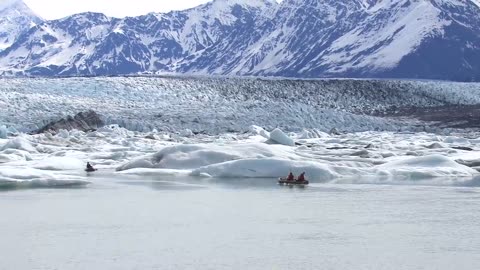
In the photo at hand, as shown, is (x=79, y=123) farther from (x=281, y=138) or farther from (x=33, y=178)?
(x=33, y=178)

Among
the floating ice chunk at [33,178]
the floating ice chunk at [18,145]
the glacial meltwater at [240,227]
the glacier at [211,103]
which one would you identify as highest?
the glacier at [211,103]

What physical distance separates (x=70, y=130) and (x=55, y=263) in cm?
4507

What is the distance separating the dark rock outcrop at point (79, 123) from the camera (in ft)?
192

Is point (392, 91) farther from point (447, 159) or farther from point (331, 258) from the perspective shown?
point (331, 258)

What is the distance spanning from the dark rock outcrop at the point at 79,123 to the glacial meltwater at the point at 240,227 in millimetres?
32295

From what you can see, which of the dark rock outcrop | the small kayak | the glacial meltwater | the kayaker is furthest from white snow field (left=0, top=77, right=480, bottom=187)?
the glacial meltwater

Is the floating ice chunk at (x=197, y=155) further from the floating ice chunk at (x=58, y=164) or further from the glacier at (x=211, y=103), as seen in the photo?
the glacier at (x=211, y=103)

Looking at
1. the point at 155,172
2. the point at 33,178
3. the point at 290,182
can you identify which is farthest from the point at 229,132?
the point at 33,178

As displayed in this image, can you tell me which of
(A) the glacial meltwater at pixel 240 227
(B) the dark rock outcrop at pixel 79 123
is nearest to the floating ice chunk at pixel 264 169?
(A) the glacial meltwater at pixel 240 227

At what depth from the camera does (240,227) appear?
60.3 ft

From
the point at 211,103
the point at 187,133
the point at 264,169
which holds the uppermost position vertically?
the point at 211,103

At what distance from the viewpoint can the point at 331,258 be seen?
14.7 metres

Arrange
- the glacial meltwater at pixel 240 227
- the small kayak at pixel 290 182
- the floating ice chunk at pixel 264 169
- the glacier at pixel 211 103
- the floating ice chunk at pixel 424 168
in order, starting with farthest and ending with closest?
the glacier at pixel 211 103 < the floating ice chunk at pixel 424 168 < the floating ice chunk at pixel 264 169 < the small kayak at pixel 290 182 < the glacial meltwater at pixel 240 227

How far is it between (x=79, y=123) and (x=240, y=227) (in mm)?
44706
